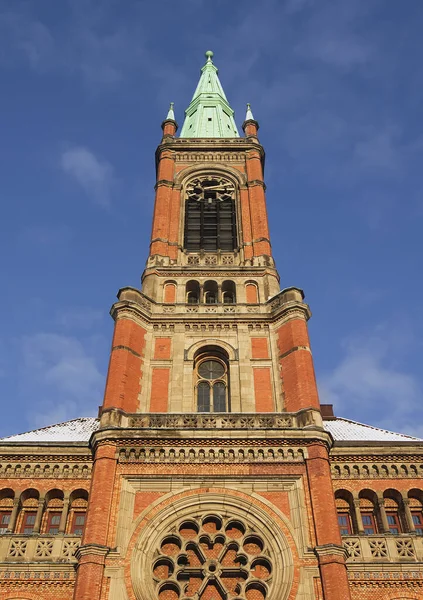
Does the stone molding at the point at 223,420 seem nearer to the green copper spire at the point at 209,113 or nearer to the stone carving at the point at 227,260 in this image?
the stone carving at the point at 227,260

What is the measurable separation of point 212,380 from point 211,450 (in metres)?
4.67

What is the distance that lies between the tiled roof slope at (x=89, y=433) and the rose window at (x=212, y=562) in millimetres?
6069

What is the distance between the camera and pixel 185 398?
25.4m

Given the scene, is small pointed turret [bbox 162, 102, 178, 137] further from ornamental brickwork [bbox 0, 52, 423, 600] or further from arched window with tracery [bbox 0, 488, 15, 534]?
arched window with tracery [bbox 0, 488, 15, 534]

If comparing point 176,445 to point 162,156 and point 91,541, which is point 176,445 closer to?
point 91,541

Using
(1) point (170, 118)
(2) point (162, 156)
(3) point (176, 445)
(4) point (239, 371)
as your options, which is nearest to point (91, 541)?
(3) point (176, 445)

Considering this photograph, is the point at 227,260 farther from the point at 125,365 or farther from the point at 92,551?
the point at 92,551

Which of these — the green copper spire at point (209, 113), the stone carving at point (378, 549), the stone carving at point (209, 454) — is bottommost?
the stone carving at point (378, 549)

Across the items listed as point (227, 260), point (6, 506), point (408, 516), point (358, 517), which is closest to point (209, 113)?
point (227, 260)

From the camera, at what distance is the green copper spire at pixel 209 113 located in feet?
152

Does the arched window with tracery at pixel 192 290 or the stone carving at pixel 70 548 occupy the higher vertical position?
→ the arched window with tracery at pixel 192 290

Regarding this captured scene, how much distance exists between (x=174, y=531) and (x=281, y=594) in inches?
148

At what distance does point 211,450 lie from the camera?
73.0 ft

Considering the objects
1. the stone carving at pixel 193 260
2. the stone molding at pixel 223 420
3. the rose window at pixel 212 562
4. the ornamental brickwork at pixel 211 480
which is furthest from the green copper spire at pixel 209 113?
the rose window at pixel 212 562
